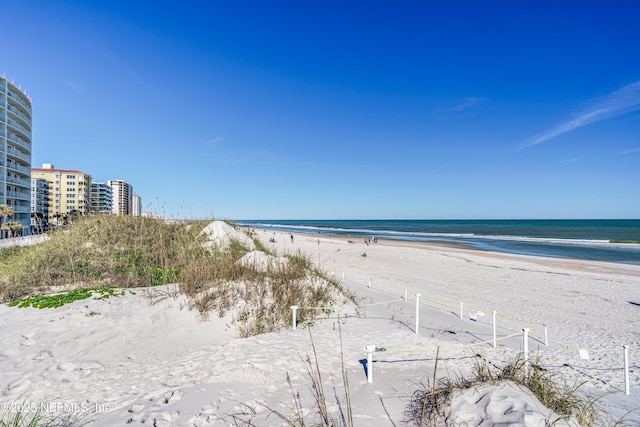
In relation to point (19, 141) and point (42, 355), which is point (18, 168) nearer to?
point (19, 141)

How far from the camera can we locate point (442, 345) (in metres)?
6.71

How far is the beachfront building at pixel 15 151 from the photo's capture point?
40.2 m

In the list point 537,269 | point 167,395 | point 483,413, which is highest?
point 483,413

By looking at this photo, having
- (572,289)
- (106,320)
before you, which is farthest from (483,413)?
(572,289)

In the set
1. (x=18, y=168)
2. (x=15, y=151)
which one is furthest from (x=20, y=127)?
(x=18, y=168)

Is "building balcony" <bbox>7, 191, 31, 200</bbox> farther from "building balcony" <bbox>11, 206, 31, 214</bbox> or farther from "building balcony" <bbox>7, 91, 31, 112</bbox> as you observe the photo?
"building balcony" <bbox>7, 91, 31, 112</bbox>

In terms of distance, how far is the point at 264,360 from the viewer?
539 centimetres

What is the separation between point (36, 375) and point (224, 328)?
3359 mm

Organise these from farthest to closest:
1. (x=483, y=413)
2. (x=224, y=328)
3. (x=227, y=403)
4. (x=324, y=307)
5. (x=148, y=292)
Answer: (x=324, y=307) < (x=148, y=292) < (x=224, y=328) < (x=227, y=403) < (x=483, y=413)

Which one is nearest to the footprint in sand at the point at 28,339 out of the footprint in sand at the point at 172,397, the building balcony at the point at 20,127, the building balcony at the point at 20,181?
the footprint in sand at the point at 172,397

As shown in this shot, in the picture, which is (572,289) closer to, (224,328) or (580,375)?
(580,375)

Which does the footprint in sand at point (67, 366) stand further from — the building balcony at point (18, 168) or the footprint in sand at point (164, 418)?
the building balcony at point (18, 168)

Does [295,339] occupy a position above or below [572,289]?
above

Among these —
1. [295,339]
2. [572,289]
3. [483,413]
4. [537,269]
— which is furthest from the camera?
[537,269]
